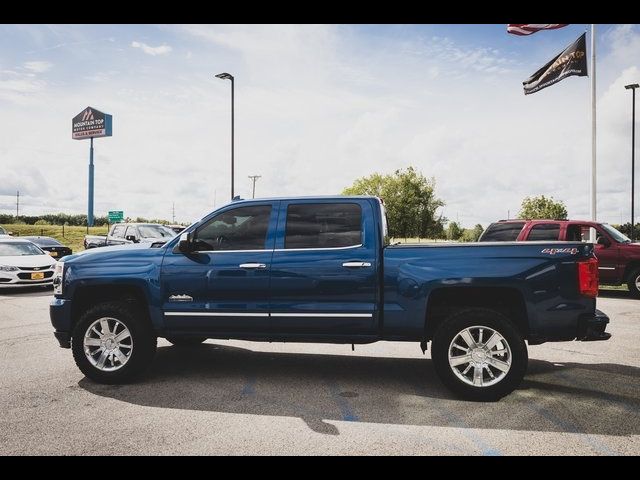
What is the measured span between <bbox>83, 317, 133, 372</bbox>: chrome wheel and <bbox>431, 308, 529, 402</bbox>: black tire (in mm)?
3284

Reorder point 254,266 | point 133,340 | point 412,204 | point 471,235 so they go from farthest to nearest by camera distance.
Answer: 1. point 471,235
2. point 412,204
3. point 133,340
4. point 254,266

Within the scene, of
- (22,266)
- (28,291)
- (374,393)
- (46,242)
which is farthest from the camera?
(46,242)

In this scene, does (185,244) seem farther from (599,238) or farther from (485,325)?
(599,238)

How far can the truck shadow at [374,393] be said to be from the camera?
447 cm

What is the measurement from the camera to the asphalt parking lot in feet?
12.8

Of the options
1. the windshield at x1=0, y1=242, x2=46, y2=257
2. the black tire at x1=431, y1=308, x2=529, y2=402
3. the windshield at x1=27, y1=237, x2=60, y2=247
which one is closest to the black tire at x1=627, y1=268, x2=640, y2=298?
the black tire at x1=431, y1=308, x2=529, y2=402

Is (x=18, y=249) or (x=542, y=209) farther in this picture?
(x=542, y=209)

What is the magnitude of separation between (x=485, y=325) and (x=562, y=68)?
1416cm

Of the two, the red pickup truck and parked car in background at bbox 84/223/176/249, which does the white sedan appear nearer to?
parked car in background at bbox 84/223/176/249

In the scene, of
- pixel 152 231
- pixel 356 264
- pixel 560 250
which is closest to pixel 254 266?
pixel 356 264

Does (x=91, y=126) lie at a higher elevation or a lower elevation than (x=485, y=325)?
higher

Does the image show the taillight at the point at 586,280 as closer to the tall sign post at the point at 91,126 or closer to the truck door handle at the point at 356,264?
the truck door handle at the point at 356,264

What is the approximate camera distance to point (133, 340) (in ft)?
18.3
